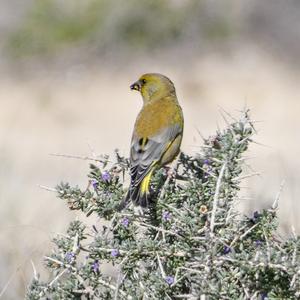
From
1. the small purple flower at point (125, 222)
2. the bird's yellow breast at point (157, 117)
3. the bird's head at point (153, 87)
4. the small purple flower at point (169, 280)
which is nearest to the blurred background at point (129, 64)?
the bird's head at point (153, 87)

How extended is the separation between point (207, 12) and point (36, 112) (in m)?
4.96

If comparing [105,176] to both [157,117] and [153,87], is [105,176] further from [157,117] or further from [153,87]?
[153,87]

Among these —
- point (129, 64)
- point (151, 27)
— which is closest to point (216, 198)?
point (129, 64)

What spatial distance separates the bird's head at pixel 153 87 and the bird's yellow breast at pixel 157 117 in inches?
1.8

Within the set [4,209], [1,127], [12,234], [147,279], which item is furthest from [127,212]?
[1,127]

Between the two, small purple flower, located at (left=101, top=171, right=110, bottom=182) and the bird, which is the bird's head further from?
small purple flower, located at (left=101, top=171, right=110, bottom=182)

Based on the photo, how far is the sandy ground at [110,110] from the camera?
10859mm

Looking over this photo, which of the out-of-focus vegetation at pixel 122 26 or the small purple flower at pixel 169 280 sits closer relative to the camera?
the small purple flower at pixel 169 280

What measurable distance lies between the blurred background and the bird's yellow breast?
6.72m

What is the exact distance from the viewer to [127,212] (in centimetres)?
425

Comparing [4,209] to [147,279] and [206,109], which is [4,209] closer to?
[147,279]

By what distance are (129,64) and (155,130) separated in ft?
45.1

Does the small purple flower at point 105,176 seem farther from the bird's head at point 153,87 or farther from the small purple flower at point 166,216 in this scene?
the bird's head at point 153,87

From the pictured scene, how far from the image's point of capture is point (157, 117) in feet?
20.5
